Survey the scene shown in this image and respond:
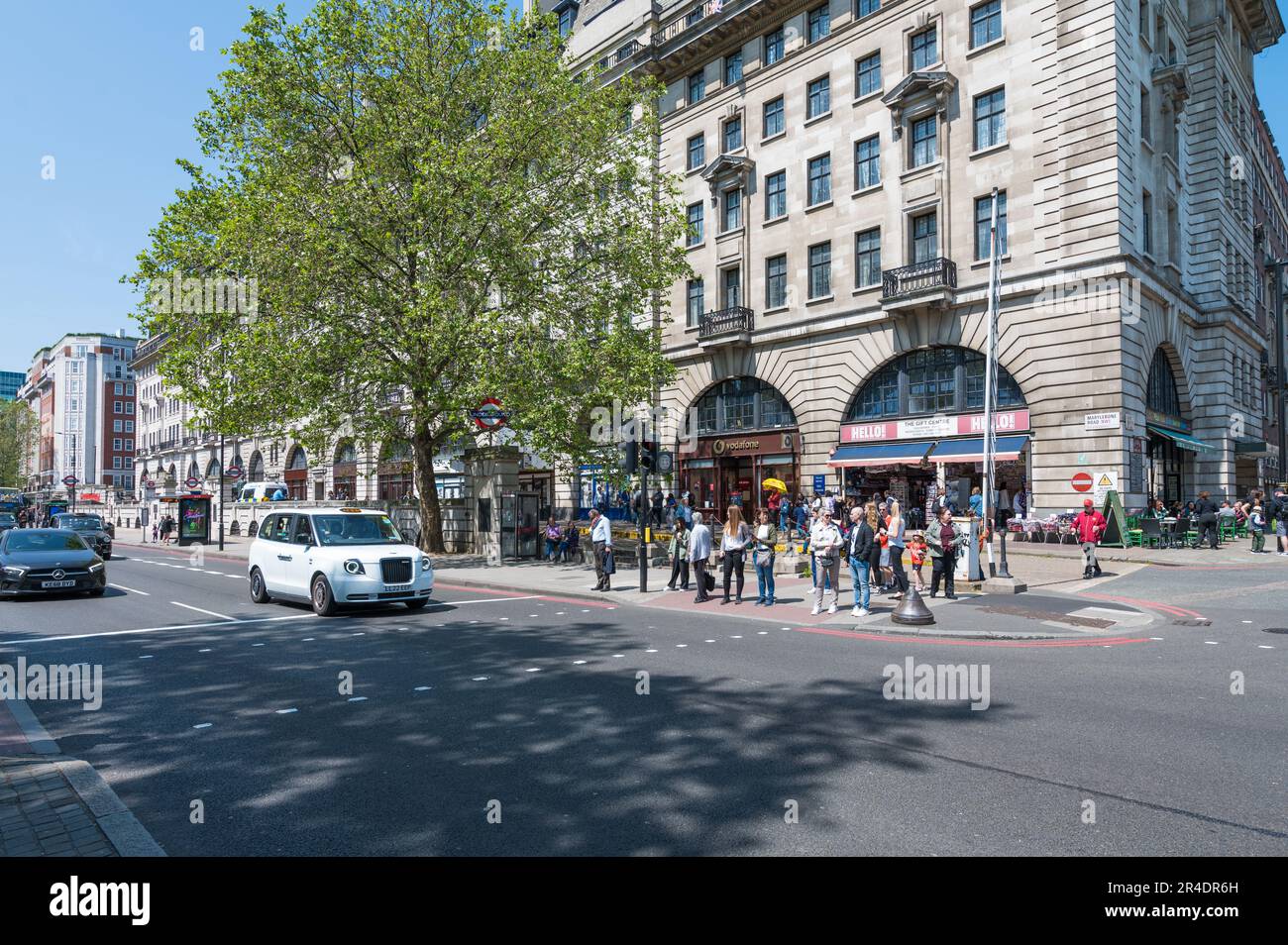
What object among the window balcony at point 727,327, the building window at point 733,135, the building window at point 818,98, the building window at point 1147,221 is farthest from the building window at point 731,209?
the building window at point 1147,221

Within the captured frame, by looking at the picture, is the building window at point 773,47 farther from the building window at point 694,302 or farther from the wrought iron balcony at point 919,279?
the wrought iron balcony at point 919,279

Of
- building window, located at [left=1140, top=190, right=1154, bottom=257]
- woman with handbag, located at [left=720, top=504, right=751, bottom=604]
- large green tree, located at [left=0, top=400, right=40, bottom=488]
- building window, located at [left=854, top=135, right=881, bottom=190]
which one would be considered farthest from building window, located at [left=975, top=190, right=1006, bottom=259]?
large green tree, located at [left=0, top=400, right=40, bottom=488]

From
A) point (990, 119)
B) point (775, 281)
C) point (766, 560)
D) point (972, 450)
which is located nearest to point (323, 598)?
point (766, 560)

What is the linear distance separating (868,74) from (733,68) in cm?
740

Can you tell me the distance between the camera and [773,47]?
3488 centimetres

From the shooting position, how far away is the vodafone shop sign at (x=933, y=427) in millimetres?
26844

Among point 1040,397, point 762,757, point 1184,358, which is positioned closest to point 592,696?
point 762,757

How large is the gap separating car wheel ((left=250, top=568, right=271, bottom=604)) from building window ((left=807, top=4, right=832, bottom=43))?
3007 cm

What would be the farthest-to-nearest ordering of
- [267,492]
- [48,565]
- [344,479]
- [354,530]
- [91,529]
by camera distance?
1. [267,492]
2. [344,479]
3. [91,529]
4. [48,565]
5. [354,530]

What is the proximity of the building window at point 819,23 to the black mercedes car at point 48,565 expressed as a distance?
31.6 m

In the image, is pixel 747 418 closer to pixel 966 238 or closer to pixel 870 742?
pixel 966 238

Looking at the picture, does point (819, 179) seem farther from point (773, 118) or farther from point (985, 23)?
point (985, 23)

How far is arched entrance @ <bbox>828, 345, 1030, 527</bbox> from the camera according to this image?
27.0 meters

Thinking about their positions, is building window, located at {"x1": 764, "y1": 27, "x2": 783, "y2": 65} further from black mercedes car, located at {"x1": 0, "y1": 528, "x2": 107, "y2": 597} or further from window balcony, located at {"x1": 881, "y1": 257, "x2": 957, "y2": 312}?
black mercedes car, located at {"x1": 0, "y1": 528, "x2": 107, "y2": 597}
